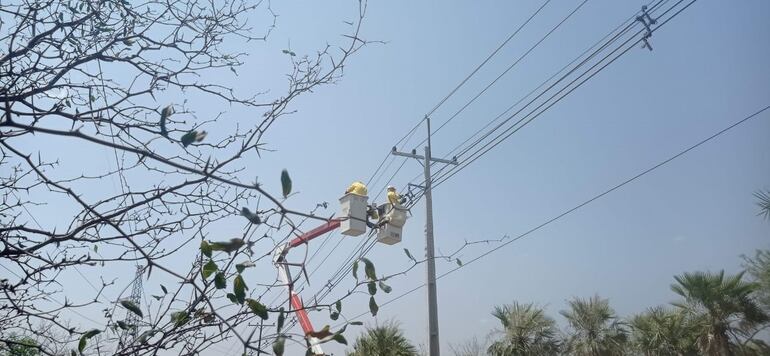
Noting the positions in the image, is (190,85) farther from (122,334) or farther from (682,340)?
(682,340)

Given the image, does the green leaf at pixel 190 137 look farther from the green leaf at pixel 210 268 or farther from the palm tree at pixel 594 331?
the palm tree at pixel 594 331

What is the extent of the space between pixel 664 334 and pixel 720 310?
5.41ft

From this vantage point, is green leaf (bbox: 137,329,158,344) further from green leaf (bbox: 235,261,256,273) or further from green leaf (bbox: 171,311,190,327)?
green leaf (bbox: 235,261,256,273)

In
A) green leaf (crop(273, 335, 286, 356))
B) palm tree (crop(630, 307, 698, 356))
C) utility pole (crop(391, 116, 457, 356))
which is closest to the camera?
green leaf (crop(273, 335, 286, 356))

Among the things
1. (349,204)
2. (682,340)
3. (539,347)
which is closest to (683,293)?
(682,340)

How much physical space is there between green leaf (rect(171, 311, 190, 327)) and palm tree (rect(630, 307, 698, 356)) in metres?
17.1

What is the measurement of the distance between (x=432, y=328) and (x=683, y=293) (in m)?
8.75

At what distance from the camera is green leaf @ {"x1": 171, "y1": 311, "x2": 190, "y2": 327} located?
2248 millimetres

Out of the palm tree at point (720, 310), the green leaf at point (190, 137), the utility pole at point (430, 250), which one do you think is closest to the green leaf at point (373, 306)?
the green leaf at point (190, 137)

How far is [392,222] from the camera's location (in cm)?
357

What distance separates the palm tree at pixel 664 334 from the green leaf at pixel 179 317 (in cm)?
1715

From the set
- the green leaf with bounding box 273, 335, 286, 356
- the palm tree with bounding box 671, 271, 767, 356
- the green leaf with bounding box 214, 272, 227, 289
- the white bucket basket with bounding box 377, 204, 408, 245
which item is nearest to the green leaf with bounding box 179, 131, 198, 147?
the green leaf with bounding box 214, 272, 227, 289

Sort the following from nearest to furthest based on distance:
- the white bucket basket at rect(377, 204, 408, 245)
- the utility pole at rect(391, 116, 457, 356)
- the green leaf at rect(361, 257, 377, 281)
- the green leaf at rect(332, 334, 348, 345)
A: the green leaf at rect(332, 334, 348, 345), the green leaf at rect(361, 257, 377, 281), the white bucket basket at rect(377, 204, 408, 245), the utility pole at rect(391, 116, 457, 356)

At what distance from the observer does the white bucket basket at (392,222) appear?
9.43 ft
